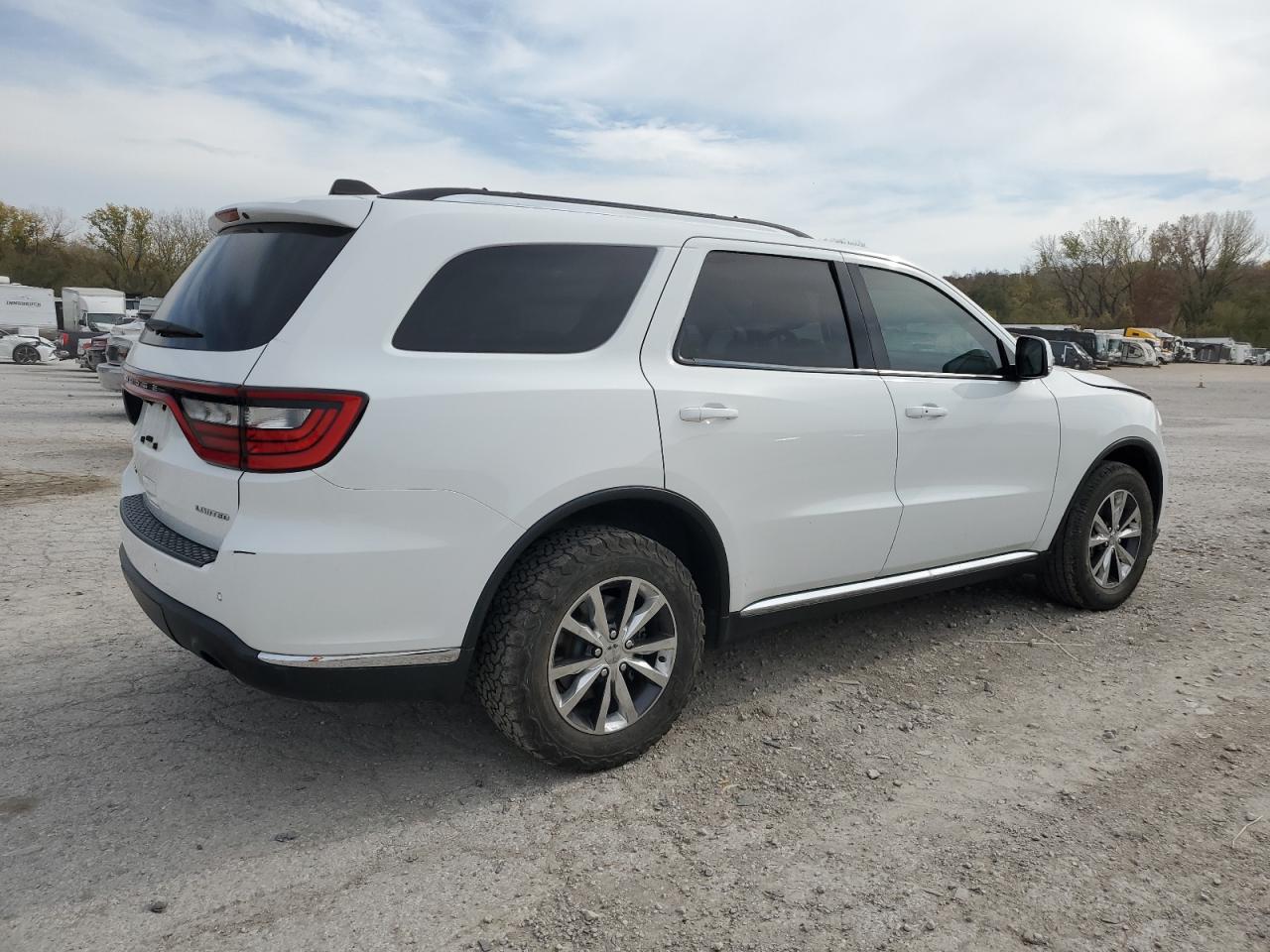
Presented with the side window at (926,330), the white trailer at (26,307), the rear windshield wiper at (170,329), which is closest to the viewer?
the rear windshield wiper at (170,329)

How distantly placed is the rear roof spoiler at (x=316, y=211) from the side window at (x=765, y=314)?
1.12 meters

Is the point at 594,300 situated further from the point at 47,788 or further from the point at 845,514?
the point at 47,788

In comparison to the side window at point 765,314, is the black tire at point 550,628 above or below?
below

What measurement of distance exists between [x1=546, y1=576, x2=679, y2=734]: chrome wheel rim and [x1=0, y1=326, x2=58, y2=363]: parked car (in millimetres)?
34323

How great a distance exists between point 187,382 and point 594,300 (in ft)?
4.15

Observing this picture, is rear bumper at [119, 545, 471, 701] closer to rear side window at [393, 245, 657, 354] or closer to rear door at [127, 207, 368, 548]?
rear door at [127, 207, 368, 548]

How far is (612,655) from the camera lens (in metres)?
3.21

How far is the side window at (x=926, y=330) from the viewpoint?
4.11 m

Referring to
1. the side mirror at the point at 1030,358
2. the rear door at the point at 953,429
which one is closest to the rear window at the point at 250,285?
the rear door at the point at 953,429

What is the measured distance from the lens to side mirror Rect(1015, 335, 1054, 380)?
14.6ft

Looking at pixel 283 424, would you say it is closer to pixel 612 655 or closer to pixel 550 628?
pixel 550 628

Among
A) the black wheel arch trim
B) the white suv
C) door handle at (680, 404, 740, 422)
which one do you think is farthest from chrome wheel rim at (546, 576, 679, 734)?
the black wheel arch trim

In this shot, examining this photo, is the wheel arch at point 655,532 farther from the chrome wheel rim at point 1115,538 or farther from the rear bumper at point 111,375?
the rear bumper at point 111,375

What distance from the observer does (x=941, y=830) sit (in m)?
2.93
